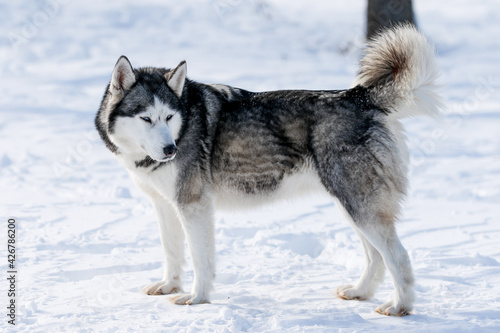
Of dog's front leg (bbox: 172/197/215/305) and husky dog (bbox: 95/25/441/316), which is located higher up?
husky dog (bbox: 95/25/441/316)

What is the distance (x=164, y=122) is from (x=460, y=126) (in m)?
6.70

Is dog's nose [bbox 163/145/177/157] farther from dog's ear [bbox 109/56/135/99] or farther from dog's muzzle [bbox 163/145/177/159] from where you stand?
dog's ear [bbox 109/56/135/99]

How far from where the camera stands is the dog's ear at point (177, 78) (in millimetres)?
4082

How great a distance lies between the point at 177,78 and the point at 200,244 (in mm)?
1164

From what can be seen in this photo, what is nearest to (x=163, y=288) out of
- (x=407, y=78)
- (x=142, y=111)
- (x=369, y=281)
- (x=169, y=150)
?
(x=169, y=150)

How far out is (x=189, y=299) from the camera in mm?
4035

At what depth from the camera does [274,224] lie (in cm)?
580

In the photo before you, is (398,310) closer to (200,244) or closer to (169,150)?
(200,244)

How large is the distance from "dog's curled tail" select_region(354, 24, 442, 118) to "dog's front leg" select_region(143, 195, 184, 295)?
1.71 meters

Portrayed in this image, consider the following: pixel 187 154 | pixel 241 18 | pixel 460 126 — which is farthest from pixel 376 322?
pixel 241 18

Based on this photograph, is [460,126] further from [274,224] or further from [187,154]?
[187,154]

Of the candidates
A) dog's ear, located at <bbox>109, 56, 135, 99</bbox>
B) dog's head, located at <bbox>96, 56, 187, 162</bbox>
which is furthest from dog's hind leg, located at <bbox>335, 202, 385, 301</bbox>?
dog's ear, located at <bbox>109, 56, 135, 99</bbox>

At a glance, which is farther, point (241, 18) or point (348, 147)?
point (241, 18)

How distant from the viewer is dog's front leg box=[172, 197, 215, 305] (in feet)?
13.3
